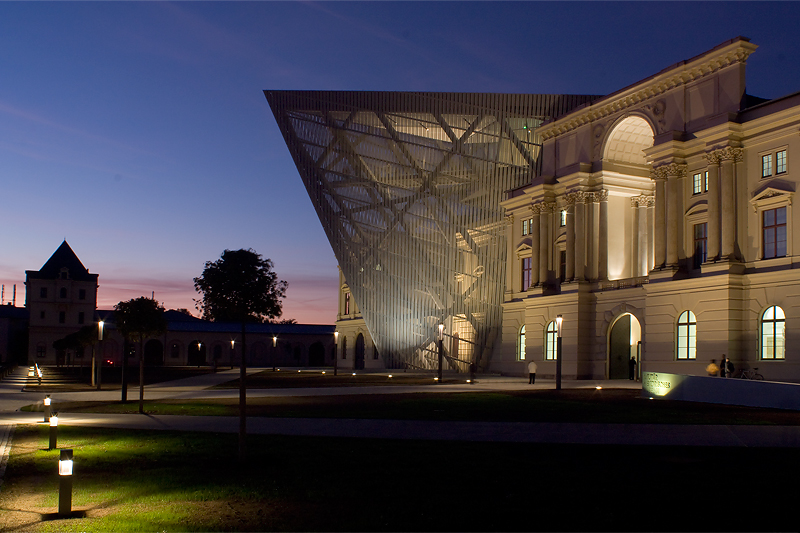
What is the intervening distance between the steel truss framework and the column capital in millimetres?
13498

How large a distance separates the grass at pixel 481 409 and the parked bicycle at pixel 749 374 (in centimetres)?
1096

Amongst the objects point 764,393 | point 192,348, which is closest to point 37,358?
point 192,348

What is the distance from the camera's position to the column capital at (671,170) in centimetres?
4069

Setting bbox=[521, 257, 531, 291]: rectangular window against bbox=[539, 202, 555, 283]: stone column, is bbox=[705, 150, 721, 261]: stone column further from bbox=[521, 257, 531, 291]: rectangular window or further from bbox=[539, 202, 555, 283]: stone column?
bbox=[521, 257, 531, 291]: rectangular window

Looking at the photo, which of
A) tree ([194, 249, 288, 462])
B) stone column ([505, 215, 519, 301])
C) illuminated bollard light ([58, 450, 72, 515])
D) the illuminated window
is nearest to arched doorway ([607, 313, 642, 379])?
the illuminated window

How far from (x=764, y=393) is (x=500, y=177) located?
3421 cm

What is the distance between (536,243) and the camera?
52.1 m

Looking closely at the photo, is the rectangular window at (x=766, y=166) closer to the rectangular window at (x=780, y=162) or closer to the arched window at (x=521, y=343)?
the rectangular window at (x=780, y=162)

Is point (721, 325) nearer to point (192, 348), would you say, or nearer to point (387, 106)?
point (387, 106)

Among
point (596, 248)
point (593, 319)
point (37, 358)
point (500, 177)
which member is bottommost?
point (37, 358)

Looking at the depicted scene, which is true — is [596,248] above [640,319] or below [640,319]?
above

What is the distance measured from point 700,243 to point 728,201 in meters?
3.35

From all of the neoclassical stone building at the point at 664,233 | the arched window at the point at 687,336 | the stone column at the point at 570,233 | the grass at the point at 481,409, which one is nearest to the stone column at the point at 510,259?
the neoclassical stone building at the point at 664,233

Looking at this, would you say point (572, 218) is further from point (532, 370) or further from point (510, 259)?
point (532, 370)
